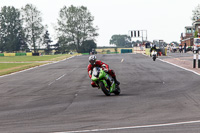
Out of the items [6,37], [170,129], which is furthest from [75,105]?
[6,37]

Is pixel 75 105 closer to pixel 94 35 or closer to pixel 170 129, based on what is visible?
pixel 170 129

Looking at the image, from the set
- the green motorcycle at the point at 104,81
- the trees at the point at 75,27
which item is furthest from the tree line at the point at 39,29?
the green motorcycle at the point at 104,81

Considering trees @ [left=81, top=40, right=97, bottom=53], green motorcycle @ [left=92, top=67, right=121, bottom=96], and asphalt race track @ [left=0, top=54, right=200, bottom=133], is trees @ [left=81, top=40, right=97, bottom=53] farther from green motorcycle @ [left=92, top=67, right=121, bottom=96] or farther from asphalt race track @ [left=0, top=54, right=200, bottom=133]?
green motorcycle @ [left=92, top=67, right=121, bottom=96]

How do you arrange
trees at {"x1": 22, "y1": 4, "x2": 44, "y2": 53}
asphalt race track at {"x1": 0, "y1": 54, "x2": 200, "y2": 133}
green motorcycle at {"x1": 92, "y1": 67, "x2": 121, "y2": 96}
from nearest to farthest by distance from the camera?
asphalt race track at {"x1": 0, "y1": 54, "x2": 200, "y2": 133} → green motorcycle at {"x1": 92, "y1": 67, "x2": 121, "y2": 96} → trees at {"x1": 22, "y1": 4, "x2": 44, "y2": 53}

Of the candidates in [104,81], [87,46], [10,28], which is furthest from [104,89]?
[10,28]

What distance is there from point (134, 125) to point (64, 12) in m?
112

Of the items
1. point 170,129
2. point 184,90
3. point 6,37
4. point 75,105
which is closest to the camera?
point 170,129

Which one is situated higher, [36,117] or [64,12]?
[64,12]

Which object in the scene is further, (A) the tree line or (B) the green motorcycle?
(A) the tree line

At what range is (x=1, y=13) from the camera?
123562mm

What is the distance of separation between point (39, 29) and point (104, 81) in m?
104

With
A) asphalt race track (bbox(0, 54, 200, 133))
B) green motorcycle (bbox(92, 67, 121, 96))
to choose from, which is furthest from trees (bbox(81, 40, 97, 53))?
green motorcycle (bbox(92, 67, 121, 96))

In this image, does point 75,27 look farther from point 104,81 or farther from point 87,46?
point 104,81

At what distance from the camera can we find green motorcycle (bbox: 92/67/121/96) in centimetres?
1229
